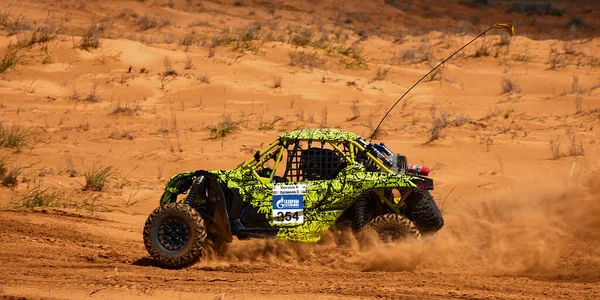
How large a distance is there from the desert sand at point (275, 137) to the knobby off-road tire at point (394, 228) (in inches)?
4.8

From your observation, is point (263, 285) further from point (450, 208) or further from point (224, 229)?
point (450, 208)

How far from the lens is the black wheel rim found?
10.8 meters

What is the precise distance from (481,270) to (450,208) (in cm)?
292

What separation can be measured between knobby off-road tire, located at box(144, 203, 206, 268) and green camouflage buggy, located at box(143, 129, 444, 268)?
11 millimetres

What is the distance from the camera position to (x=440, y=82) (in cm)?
2355

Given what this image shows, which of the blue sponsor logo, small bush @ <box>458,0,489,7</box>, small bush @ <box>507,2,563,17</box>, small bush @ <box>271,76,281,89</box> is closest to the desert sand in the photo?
small bush @ <box>271,76,281,89</box>

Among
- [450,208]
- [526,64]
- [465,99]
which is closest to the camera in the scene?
[450,208]

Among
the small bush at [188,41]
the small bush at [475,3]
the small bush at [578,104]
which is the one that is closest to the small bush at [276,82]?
the small bush at [188,41]

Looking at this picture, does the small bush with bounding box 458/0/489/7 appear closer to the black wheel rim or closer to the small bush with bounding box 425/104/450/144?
the small bush with bounding box 425/104/450/144

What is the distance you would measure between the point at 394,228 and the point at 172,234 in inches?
94.0

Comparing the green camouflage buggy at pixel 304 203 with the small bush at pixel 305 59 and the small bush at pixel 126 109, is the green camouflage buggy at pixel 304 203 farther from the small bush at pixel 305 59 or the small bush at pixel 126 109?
the small bush at pixel 305 59

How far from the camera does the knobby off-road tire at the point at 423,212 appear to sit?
1063 centimetres

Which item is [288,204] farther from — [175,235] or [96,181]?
[96,181]

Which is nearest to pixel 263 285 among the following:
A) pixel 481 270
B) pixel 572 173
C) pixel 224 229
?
pixel 224 229
